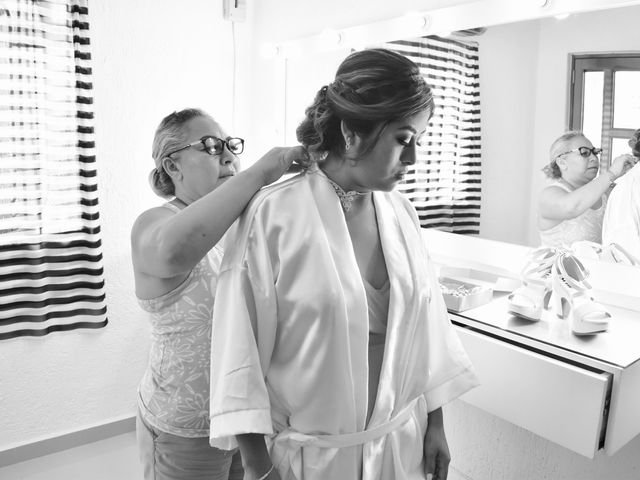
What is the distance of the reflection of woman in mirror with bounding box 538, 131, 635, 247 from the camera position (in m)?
1.81

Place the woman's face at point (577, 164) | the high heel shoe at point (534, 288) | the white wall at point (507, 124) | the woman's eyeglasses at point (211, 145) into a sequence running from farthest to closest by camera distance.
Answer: the white wall at point (507, 124) < the woman's face at point (577, 164) < the high heel shoe at point (534, 288) < the woman's eyeglasses at point (211, 145)

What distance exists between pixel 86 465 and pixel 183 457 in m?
1.59

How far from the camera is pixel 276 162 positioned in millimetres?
1107

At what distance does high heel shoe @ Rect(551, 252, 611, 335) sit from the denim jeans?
976 mm

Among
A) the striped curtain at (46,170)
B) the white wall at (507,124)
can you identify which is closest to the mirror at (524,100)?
the white wall at (507,124)

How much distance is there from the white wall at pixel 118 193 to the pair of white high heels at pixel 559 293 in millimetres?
1847

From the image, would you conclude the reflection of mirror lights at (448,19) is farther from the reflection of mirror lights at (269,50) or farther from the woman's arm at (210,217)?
the woman's arm at (210,217)

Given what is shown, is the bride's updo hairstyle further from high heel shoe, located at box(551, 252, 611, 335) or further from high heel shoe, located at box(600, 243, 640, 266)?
high heel shoe, located at box(600, 243, 640, 266)

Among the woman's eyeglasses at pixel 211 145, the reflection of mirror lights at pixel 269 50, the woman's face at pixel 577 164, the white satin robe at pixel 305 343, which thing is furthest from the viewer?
the reflection of mirror lights at pixel 269 50

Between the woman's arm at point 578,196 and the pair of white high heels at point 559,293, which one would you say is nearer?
the pair of white high heels at point 559,293

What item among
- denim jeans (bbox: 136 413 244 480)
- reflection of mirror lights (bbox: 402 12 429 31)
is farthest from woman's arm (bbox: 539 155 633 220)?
denim jeans (bbox: 136 413 244 480)

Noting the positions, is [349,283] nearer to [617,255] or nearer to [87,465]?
[617,255]

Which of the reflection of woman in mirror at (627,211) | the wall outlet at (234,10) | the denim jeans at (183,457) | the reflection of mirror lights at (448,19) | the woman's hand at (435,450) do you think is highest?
the wall outlet at (234,10)

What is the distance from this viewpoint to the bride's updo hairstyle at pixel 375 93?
1.03m
